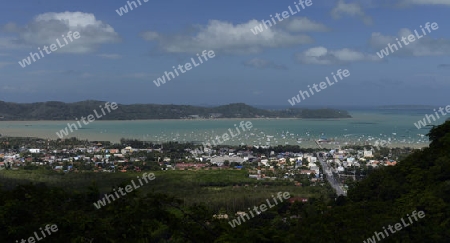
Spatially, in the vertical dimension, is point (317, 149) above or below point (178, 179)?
below

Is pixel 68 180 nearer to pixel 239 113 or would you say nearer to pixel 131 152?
pixel 131 152

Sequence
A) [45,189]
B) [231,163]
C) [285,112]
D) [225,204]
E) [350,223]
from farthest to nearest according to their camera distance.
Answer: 1. [285,112]
2. [231,163]
3. [225,204]
4. [350,223]
5. [45,189]

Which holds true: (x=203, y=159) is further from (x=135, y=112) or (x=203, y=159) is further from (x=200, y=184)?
(x=135, y=112)

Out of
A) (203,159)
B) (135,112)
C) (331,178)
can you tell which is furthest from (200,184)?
(135,112)

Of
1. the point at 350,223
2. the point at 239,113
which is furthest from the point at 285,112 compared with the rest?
the point at 350,223

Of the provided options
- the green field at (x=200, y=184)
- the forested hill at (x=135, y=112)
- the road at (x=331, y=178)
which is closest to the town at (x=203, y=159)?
the road at (x=331, y=178)

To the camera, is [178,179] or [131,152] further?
[131,152]

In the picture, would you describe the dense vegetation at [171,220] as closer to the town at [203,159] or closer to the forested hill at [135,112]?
the town at [203,159]

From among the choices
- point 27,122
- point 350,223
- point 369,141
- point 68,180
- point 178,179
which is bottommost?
point 369,141
